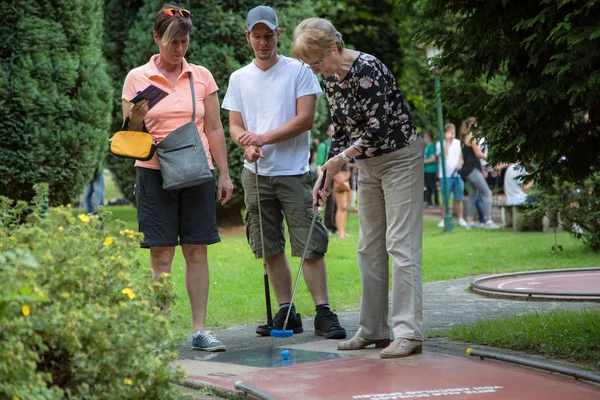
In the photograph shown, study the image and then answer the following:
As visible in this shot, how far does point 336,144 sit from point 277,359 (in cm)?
142

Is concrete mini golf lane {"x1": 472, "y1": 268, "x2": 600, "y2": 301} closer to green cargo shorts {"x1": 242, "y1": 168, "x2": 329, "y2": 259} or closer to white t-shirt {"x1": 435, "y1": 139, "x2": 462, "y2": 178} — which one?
green cargo shorts {"x1": 242, "y1": 168, "x2": 329, "y2": 259}

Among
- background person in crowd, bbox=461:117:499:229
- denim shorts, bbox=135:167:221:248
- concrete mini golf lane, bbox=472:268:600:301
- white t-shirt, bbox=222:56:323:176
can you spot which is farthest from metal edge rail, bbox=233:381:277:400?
background person in crowd, bbox=461:117:499:229

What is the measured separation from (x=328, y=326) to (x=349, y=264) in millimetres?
5596

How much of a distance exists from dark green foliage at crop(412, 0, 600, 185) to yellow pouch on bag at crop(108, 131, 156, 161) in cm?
195

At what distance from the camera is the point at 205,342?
6199 millimetres

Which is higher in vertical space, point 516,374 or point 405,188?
point 405,188

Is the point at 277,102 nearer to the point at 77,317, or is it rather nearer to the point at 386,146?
the point at 386,146

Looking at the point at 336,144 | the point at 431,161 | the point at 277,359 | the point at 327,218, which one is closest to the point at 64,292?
the point at 277,359

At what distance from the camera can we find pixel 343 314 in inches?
313

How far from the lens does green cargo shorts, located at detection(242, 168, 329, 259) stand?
6773mm

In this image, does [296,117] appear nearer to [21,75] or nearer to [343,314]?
[343,314]

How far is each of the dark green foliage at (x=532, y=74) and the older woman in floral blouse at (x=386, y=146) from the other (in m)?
0.56

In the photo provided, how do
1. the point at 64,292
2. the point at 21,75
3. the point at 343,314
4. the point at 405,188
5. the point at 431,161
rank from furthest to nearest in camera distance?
the point at 431,161 → the point at 21,75 → the point at 343,314 → the point at 405,188 → the point at 64,292

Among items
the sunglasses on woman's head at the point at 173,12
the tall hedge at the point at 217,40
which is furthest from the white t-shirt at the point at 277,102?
the tall hedge at the point at 217,40
